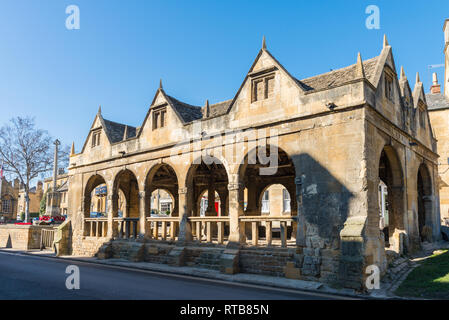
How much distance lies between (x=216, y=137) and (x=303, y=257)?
5.73 metres

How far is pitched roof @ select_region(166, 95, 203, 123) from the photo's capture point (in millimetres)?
16422

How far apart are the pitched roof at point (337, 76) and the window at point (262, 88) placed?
1.12 meters

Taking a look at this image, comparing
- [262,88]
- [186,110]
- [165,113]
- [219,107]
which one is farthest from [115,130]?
[262,88]

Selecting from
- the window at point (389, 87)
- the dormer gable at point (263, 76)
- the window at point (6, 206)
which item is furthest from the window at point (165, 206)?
the window at point (389, 87)

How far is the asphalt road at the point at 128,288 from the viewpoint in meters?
8.48

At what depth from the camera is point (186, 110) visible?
17.2 meters

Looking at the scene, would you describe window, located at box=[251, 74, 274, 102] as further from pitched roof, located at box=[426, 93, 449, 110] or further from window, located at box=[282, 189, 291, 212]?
pitched roof, located at box=[426, 93, 449, 110]

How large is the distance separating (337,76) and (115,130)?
13.4 metres

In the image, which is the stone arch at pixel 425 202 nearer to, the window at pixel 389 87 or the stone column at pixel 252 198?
the window at pixel 389 87

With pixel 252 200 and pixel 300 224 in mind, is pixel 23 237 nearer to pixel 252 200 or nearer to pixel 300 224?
pixel 252 200

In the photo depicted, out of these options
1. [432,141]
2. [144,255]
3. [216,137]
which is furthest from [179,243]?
[432,141]

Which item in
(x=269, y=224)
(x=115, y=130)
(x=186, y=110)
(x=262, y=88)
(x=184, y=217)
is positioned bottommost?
(x=269, y=224)
